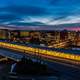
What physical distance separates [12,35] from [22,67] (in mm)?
136901

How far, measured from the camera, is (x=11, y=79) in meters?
41.5

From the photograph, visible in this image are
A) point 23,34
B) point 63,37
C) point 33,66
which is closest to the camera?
point 33,66

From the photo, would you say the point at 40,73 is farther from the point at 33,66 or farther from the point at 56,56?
the point at 56,56

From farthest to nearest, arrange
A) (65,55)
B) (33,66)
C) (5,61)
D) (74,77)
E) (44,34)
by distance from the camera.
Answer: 1. (44,34)
2. (5,61)
3. (65,55)
4. (33,66)
5. (74,77)

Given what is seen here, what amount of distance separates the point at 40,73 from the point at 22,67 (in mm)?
5082

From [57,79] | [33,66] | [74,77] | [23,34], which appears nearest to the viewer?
[57,79]

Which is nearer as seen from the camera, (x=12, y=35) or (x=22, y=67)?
(x=22, y=67)

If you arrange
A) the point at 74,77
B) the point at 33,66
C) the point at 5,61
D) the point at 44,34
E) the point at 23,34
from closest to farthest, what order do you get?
1. the point at 74,77
2. the point at 33,66
3. the point at 5,61
4. the point at 44,34
5. the point at 23,34

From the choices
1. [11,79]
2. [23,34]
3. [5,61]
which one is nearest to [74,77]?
[11,79]

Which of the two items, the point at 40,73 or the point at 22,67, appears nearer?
the point at 40,73

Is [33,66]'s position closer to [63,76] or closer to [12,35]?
[63,76]

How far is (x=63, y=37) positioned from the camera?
147m

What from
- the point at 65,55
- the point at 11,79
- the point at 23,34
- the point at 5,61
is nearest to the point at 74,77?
the point at 11,79

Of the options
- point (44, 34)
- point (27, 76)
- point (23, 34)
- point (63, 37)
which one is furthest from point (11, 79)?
point (23, 34)
